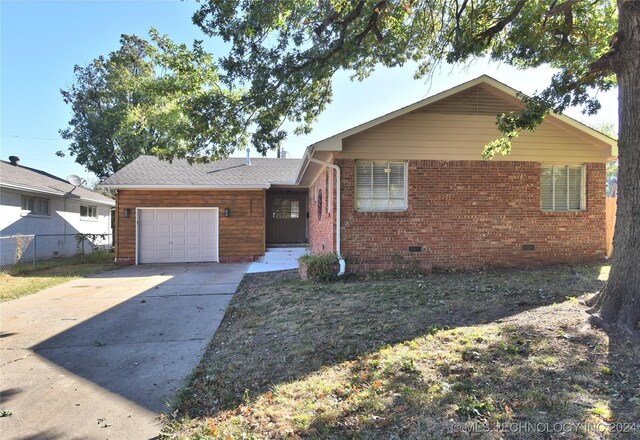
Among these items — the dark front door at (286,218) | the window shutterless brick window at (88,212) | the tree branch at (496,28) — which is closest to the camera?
the tree branch at (496,28)

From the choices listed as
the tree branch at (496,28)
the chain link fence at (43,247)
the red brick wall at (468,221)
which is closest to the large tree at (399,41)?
the tree branch at (496,28)

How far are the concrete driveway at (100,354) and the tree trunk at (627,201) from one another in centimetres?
456

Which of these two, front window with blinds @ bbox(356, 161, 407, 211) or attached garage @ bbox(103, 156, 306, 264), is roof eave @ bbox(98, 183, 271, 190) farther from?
front window with blinds @ bbox(356, 161, 407, 211)

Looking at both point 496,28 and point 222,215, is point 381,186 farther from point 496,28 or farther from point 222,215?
point 222,215

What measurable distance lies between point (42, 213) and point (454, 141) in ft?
54.8

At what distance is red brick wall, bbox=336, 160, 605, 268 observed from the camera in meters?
8.54

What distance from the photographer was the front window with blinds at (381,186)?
8.61 metres

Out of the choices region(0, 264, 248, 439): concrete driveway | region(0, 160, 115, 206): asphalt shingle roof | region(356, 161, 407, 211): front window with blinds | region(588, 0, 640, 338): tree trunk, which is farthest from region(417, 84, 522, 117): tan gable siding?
region(0, 160, 115, 206): asphalt shingle roof

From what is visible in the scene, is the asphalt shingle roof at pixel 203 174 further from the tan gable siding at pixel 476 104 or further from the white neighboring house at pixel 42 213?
the tan gable siding at pixel 476 104

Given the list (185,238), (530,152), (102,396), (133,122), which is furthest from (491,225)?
(133,122)

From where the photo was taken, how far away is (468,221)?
345 inches

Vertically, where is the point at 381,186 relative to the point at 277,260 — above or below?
above

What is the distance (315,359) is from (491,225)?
6646 millimetres

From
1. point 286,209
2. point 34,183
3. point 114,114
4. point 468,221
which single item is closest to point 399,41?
point 468,221
